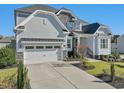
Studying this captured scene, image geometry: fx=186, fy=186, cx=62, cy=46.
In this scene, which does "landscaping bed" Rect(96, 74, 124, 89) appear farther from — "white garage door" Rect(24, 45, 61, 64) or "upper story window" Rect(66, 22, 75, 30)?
"upper story window" Rect(66, 22, 75, 30)

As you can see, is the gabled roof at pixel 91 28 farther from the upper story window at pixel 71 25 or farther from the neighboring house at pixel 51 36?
the upper story window at pixel 71 25

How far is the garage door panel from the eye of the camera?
20.0 m

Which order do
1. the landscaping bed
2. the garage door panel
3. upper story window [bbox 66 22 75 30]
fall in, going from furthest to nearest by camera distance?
upper story window [bbox 66 22 75 30] < the garage door panel < the landscaping bed

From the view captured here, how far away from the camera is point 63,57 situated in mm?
A: 22234

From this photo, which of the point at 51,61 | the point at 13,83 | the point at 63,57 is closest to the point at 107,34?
the point at 63,57

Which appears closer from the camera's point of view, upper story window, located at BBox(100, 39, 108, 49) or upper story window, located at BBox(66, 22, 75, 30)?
upper story window, located at BBox(66, 22, 75, 30)

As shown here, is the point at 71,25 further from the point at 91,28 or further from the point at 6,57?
the point at 6,57

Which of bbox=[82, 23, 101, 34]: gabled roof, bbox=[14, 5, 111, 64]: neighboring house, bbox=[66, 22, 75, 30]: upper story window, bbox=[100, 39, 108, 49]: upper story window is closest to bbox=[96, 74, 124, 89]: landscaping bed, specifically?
bbox=[14, 5, 111, 64]: neighboring house

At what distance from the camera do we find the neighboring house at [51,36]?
19.9 metres

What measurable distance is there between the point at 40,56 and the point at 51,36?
108 inches

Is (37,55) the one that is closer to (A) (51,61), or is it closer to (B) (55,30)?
(A) (51,61)

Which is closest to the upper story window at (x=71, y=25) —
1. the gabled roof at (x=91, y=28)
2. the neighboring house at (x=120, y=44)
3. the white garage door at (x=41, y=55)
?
the gabled roof at (x=91, y=28)

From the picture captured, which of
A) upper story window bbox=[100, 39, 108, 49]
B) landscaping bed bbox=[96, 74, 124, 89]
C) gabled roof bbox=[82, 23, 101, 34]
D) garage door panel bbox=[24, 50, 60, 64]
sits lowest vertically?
landscaping bed bbox=[96, 74, 124, 89]

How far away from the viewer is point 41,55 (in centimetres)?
2086
